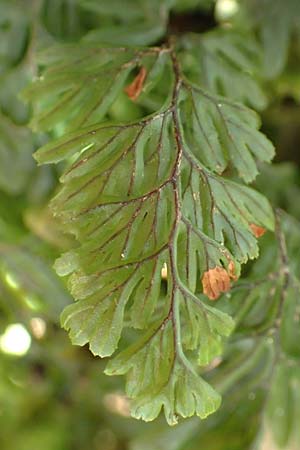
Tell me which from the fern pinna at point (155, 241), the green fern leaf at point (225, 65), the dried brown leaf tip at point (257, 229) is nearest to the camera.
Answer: the fern pinna at point (155, 241)

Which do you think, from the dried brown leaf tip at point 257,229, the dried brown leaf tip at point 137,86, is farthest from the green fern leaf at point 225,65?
the dried brown leaf tip at point 257,229

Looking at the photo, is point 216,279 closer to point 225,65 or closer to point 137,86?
point 137,86

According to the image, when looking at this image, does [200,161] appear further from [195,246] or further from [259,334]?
[259,334]

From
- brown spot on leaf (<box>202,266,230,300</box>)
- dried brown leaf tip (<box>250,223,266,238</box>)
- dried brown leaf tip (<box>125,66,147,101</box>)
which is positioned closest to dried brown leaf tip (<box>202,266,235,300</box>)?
brown spot on leaf (<box>202,266,230,300</box>)

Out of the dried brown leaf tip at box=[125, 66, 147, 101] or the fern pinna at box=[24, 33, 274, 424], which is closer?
the fern pinna at box=[24, 33, 274, 424]

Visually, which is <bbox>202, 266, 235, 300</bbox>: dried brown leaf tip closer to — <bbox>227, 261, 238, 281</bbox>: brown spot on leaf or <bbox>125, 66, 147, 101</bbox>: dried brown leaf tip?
<bbox>227, 261, 238, 281</bbox>: brown spot on leaf

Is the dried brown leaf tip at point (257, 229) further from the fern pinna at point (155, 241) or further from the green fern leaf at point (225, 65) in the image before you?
the green fern leaf at point (225, 65)

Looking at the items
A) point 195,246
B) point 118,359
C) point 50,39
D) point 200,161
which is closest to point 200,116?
point 200,161
